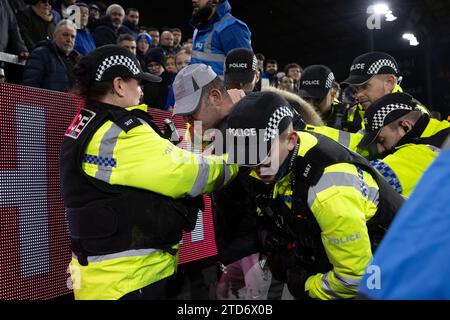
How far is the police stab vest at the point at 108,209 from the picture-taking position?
6.61 feet

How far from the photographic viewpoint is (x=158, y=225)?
205cm

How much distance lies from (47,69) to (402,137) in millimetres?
3684

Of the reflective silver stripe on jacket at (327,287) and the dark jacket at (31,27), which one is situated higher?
the dark jacket at (31,27)

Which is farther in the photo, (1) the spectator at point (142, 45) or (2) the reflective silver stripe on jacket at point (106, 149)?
(1) the spectator at point (142, 45)

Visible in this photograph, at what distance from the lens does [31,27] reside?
568 cm

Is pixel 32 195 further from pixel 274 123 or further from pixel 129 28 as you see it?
pixel 129 28

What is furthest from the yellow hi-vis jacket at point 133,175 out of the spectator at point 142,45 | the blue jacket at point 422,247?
the spectator at point 142,45

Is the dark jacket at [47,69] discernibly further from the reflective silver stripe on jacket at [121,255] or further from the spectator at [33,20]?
the reflective silver stripe on jacket at [121,255]

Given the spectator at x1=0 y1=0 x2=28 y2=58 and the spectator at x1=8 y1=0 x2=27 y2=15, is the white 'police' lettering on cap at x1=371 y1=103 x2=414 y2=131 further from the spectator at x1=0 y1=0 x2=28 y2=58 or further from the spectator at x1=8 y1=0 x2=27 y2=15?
the spectator at x1=8 y1=0 x2=27 y2=15

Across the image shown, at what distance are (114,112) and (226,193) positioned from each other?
0.82 metres

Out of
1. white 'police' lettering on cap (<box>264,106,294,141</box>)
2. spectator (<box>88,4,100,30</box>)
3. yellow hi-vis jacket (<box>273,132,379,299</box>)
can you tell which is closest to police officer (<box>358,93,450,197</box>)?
yellow hi-vis jacket (<box>273,132,379,299</box>)

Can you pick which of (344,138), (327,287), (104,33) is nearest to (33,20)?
(104,33)

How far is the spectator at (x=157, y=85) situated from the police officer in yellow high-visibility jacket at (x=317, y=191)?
4.76 m

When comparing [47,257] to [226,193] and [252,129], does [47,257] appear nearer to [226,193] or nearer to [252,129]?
[226,193]
